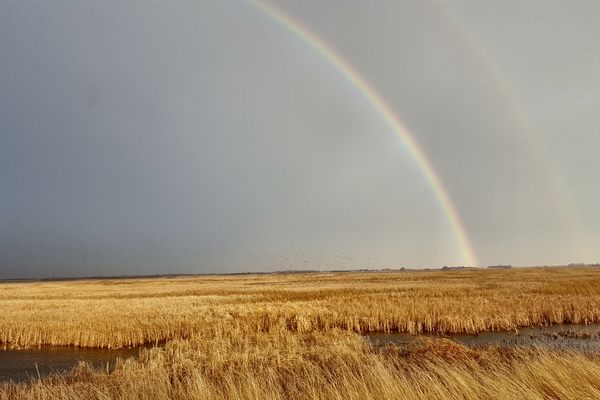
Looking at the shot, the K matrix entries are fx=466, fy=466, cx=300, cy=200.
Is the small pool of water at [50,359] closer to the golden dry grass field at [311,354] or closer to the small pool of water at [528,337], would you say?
the golden dry grass field at [311,354]

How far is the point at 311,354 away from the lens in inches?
581

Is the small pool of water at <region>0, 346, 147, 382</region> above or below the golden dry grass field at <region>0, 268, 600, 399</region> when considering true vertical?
below

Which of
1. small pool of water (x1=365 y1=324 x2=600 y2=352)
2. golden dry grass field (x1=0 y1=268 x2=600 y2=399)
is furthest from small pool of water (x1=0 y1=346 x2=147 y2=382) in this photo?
small pool of water (x1=365 y1=324 x2=600 y2=352)

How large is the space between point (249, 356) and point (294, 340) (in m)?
3.71

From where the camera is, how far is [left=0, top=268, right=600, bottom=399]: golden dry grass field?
7.25m

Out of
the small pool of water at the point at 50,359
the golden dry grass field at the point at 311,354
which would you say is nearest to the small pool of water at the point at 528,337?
the golden dry grass field at the point at 311,354

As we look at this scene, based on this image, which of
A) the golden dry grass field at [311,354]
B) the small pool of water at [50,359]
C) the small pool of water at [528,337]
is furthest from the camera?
the small pool of water at [528,337]

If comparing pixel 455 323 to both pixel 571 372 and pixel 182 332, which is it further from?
pixel 571 372

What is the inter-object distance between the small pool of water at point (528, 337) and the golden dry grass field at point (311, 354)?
1.16 meters

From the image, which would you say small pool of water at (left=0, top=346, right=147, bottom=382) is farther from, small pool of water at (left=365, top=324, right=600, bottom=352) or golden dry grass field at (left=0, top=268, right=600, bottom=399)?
small pool of water at (left=365, top=324, right=600, bottom=352)

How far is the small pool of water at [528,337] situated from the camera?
2106 cm

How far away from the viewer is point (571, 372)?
7.70 m

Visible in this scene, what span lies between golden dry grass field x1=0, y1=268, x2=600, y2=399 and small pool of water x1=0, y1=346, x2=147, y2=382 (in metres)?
1.00

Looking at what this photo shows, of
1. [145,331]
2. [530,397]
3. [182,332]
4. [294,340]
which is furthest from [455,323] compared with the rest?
[530,397]
